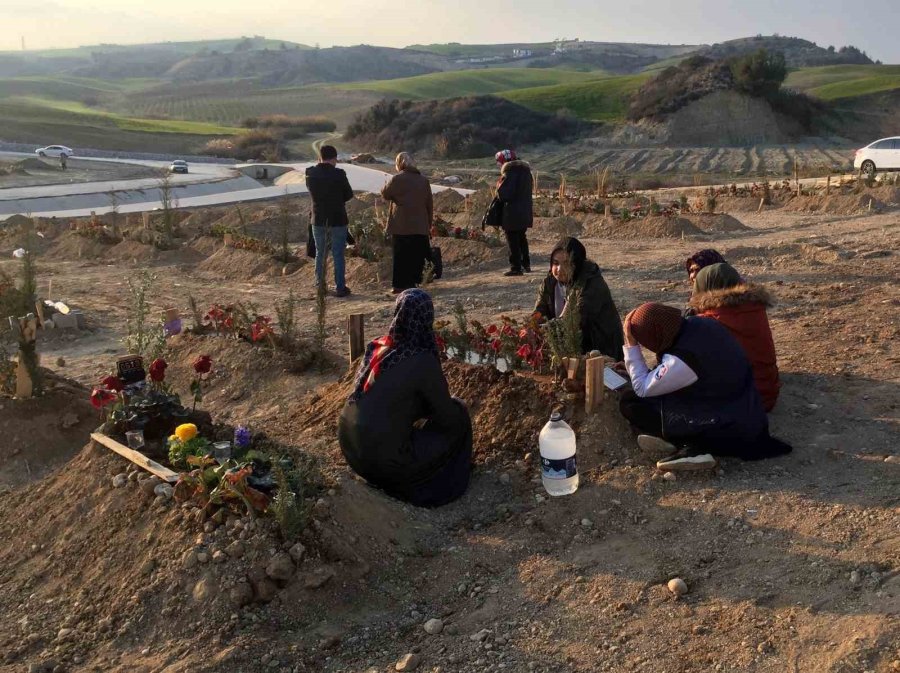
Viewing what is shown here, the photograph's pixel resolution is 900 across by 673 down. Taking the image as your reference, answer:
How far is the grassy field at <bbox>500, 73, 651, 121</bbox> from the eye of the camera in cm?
5575

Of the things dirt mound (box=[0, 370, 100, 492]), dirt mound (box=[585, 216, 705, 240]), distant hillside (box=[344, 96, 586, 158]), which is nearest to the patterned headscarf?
dirt mound (box=[0, 370, 100, 492])

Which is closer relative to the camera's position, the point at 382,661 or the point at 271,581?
the point at 382,661

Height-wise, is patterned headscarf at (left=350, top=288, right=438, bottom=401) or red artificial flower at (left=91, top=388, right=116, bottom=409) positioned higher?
patterned headscarf at (left=350, top=288, right=438, bottom=401)

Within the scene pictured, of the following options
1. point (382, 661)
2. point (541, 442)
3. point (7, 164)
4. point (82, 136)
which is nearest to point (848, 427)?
point (541, 442)

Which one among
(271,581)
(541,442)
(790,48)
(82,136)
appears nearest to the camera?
(271,581)

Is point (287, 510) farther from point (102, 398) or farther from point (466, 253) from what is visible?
point (466, 253)

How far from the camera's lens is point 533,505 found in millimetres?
4828

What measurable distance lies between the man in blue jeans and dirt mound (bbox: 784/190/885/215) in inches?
382

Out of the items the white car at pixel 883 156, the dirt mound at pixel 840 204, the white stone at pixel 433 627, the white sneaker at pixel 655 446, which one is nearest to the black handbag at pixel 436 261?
the white sneaker at pixel 655 446

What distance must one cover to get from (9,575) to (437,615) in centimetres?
222

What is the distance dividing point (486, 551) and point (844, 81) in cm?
7072

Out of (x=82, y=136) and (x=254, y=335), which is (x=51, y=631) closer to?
(x=254, y=335)

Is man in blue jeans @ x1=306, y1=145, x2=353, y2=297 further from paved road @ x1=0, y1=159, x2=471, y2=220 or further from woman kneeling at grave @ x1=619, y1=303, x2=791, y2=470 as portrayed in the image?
paved road @ x1=0, y1=159, x2=471, y2=220

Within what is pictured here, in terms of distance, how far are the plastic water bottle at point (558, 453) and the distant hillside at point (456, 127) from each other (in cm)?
3815
